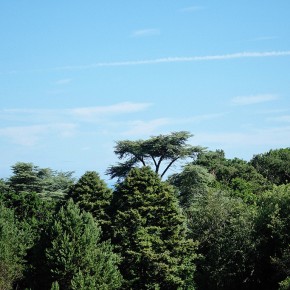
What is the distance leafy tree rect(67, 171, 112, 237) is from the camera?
1630 inches

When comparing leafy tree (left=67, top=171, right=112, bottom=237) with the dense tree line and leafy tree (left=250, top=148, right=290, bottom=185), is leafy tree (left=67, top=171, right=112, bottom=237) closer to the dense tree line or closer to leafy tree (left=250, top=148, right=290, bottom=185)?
the dense tree line

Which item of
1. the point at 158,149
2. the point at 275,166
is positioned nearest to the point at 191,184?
the point at 158,149

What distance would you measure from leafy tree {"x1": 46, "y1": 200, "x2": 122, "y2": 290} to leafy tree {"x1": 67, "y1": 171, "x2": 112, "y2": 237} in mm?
10289

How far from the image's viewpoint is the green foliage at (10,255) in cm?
3625

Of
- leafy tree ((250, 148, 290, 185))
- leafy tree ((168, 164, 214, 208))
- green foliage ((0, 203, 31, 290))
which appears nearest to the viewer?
green foliage ((0, 203, 31, 290))

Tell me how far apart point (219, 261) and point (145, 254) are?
7.13 metres

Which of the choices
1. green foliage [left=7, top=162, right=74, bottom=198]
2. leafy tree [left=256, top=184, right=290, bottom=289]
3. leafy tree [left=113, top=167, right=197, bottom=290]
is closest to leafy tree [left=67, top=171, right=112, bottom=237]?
leafy tree [left=113, top=167, right=197, bottom=290]

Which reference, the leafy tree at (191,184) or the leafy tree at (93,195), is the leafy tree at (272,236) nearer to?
the leafy tree at (191,184)

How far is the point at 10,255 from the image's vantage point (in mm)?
37312

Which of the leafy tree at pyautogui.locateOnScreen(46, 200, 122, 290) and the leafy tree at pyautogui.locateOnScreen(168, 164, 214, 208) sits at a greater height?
the leafy tree at pyautogui.locateOnScreen(168, 164, 214, 208)

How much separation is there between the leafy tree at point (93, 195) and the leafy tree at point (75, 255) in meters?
10.3

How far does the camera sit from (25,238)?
133 feet

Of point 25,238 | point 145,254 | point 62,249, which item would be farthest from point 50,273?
point 25,238

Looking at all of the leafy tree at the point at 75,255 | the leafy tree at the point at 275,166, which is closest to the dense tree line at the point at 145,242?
the leafy tree at the point at 75,255
